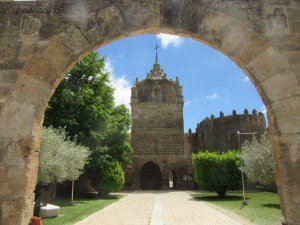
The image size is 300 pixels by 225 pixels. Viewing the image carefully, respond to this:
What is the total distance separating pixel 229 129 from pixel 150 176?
9.98m

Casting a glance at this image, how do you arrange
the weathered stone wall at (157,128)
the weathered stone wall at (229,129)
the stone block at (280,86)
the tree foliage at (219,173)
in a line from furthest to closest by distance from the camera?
the weathered stone wall at (229,129)
the weathered stone wall at (157,128)
the tree foliage at (219,173)
the stone block at (280,86)

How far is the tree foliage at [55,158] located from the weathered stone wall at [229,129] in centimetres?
1891

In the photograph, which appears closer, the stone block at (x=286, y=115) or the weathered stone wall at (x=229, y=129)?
the stone block at (x=286, y=115)

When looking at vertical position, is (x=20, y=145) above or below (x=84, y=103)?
below

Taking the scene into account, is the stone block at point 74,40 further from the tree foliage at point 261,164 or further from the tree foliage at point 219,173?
the tree foliage at point 219,173

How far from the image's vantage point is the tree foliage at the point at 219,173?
18297 millimetres

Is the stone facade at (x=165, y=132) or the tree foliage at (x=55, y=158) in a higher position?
the stone facade at (x=165, y=132)

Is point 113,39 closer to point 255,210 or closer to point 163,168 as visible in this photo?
point 255,210

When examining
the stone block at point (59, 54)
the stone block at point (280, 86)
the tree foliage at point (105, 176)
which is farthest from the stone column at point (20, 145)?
the tree foliage at point (105, 176)

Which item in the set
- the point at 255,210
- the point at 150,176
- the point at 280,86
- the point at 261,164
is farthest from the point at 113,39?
the point at 150,176

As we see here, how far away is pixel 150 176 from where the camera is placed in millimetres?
28469

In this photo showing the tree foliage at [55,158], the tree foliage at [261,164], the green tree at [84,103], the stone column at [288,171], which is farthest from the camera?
the green tree at [84,103]

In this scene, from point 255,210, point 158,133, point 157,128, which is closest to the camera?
point 255,210

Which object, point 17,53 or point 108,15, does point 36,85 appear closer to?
point 17,53
